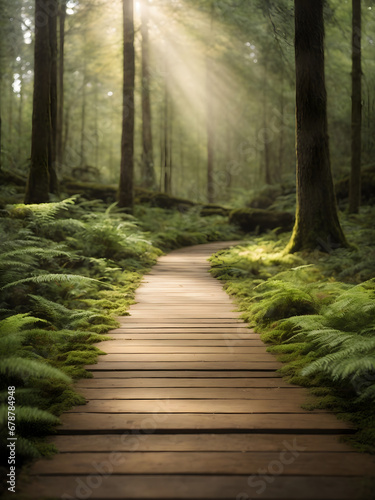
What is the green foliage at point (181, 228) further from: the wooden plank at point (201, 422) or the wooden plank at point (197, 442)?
the wooden plank at point (197, 442)

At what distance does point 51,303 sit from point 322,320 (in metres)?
3.34

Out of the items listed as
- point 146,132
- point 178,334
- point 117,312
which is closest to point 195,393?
point 178,334

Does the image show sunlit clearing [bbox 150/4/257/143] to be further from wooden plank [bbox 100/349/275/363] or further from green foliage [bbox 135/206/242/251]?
wooden plank [bbox 100/349/275/363]

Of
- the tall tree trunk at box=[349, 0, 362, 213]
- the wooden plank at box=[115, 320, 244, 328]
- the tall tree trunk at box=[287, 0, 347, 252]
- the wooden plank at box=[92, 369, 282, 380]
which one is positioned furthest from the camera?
the tall tree trunk at box=[349, 0, 362, 213]

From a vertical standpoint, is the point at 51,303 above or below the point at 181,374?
above

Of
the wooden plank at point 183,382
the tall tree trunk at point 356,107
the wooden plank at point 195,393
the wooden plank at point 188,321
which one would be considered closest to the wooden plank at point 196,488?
the wooden plank at point 195,393

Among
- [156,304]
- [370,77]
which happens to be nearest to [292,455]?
[156,304]

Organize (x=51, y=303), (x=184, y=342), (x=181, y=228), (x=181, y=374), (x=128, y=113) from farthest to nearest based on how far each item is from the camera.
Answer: (x=181, y=228)
(x=128, y=113)
(x=51, y=303)
(x=184, y=342)
(x=181, y=374)

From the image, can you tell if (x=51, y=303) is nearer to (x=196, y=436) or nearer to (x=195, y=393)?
(x=195, y=393)

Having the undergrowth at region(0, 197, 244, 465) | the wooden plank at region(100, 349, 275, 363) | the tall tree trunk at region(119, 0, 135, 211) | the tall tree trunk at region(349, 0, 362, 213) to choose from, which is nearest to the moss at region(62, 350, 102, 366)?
the undergrowth at region(0, 197, 244, 465)

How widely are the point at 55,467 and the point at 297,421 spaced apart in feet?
5.45

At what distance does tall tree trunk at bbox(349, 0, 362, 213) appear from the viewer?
51.9 ft

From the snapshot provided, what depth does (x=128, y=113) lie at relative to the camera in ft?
49.8

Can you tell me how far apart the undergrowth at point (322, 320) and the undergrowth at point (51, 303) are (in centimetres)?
195
